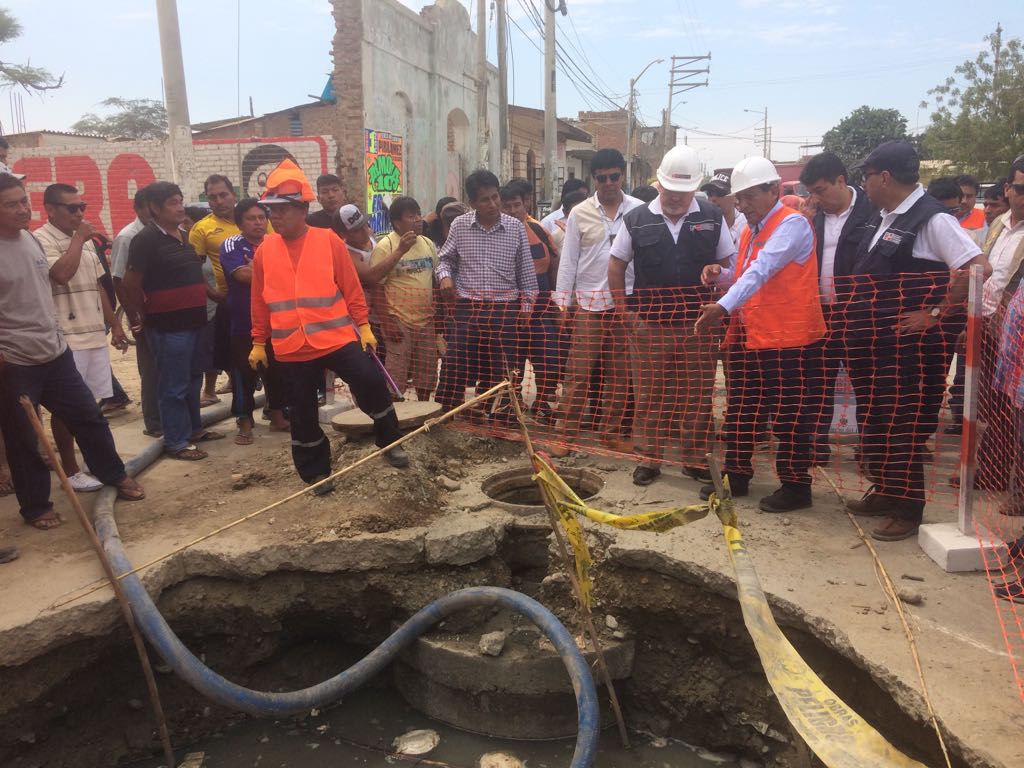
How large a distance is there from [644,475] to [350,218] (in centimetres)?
281

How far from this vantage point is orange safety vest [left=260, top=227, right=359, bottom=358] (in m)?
4.02

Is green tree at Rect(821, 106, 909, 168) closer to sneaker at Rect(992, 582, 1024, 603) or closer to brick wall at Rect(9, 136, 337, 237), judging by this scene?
brick wall at Rect(9, 136, 337, 237)

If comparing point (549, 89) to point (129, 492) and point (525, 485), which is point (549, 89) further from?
point (129, 492)

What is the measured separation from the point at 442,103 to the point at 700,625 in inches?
634

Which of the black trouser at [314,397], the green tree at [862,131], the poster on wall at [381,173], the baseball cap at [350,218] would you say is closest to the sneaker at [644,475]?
the black trouser at [314,397]

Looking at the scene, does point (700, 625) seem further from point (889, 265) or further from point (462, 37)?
point (462, 37)

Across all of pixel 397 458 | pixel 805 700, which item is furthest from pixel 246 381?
pixel 805 700

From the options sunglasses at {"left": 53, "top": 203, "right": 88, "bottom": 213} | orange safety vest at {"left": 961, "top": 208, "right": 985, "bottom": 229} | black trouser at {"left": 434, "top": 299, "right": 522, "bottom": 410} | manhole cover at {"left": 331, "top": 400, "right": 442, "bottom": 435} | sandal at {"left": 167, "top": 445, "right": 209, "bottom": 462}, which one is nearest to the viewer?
sunglasses at {"left": 53, "top": 203, "right": 88, "bottom": 213}

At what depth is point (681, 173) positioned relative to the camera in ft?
14.0

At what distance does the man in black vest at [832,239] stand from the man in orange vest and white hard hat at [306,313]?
2.49 metres

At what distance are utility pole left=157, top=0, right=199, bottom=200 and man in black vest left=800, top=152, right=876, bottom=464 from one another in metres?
7.91

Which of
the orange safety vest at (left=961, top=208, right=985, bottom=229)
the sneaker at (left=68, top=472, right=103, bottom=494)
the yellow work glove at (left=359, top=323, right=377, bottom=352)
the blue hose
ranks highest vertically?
the orange safety vest at (left=961, top=208, right=985, bottom=229)

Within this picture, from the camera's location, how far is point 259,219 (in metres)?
5.17

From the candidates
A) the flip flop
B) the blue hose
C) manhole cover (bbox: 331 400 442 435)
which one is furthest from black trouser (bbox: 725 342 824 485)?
the flip flop
